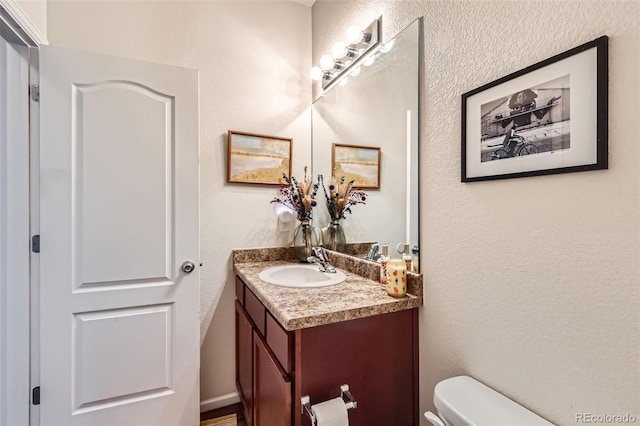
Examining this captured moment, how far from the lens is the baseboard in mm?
1816

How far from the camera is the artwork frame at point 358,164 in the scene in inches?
61.5

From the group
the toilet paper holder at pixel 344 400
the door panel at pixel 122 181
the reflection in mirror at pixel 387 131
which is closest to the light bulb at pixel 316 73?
the reflection in mirror at pixel 387 131

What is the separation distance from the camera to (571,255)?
2.47ft

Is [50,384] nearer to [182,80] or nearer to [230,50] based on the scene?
[182,80]

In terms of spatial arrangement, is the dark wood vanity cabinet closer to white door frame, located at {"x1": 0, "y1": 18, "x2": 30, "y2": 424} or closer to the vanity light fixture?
white door frame, located at {"x1": 0, "y1": 18, "x2": 30, "y2": 424}

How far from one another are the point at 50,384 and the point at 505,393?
75.1 inches

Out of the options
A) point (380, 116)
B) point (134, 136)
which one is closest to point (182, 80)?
point (134, 136)

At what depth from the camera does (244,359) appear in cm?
166

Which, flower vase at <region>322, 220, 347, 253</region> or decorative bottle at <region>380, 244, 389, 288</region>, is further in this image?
flower vase at <region>322, 220, 347, 253</region>

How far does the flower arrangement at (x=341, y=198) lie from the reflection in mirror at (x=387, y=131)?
5 cm

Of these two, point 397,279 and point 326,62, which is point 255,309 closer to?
point 397,279

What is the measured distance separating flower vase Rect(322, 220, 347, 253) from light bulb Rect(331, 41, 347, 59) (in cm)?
99

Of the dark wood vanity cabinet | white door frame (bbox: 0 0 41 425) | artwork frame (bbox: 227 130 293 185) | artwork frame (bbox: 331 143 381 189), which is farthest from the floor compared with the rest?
artwork frame (bbox: 331 143 381 189)

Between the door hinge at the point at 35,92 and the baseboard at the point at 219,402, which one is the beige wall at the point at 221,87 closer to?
the baseboard at the point at 219,402
